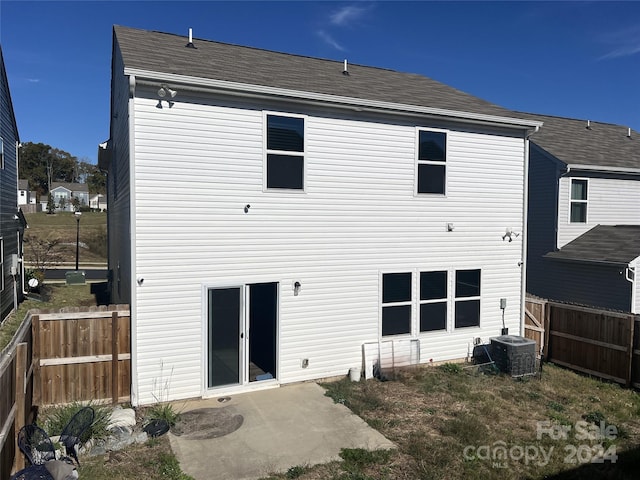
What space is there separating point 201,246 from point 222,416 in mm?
2875

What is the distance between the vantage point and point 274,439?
6539 mm

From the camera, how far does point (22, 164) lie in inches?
3100

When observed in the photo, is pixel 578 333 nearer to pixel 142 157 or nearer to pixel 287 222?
pixel 287 222

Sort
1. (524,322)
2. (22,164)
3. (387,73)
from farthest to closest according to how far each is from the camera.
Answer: (22,164) < (387,73) < (524,322)

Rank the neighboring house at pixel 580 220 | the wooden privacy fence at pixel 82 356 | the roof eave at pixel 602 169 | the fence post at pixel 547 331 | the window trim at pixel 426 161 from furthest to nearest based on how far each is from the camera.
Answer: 1. the roof eave at pixel 602 169
2. the neighboring house at pixel 580 220
3. the fence post at pixel 547 331
4. the window trim at pixel 426 161
5. the wooden privacy fence at pixel 82 356

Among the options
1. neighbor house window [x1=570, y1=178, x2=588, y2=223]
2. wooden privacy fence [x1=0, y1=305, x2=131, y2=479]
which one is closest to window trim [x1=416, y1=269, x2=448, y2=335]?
wooden privacy fence [x1=0, y1=305, x2=131, y2=479]

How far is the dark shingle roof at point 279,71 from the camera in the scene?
8.24 metres

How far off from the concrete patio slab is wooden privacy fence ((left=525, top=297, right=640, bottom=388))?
5.86m

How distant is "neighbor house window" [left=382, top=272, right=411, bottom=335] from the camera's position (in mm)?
9648

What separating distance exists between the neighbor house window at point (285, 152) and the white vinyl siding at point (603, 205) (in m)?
10.7

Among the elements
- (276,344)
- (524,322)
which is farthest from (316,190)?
(524,322)

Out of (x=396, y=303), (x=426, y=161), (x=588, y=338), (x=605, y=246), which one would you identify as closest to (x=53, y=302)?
(x=396, y=303)

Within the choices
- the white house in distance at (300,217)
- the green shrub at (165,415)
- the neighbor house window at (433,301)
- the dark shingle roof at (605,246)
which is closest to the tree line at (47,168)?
the dark shingle roof at (605,246)

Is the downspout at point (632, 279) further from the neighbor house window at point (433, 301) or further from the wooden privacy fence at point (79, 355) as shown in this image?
the wooden privacy fence at point (79, 355)
